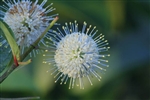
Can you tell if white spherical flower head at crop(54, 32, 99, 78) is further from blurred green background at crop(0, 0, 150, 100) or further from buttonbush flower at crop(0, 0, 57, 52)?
blurred green background at crop(0, 0, 150, 100)

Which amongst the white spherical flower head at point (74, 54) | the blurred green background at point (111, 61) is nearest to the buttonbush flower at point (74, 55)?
the white spherical flower head at point (74, 54)

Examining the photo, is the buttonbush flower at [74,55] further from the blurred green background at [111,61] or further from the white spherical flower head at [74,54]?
the blurred green background at [111,61]

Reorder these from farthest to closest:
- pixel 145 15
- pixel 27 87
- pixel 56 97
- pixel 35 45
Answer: pixel 145 15 < pixel 56 97 < pixel 27 87 < pixel 35 45

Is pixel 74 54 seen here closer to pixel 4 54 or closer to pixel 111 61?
pixel 4 54

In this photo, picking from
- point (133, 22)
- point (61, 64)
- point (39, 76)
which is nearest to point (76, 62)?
point (61, 64)

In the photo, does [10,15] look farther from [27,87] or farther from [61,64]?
[27,87]

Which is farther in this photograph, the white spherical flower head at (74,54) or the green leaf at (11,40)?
the white spherical flower head at (74,54)
